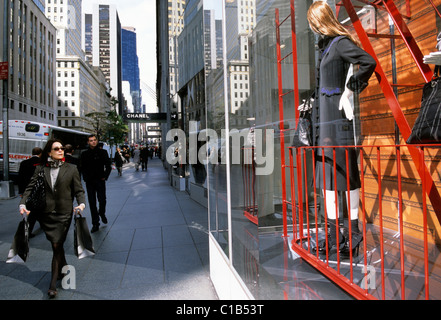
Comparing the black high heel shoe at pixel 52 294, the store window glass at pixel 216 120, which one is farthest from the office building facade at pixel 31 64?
the store window glass at pixel 216 120

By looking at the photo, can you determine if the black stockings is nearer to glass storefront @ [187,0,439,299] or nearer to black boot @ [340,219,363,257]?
glass storefront @ [187,0,439,299]

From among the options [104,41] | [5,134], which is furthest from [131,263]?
[104,41]

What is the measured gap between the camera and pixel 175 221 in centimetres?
625

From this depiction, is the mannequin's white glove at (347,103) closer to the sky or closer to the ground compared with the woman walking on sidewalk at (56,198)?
closer to the sky

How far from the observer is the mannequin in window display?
2494 millimetres

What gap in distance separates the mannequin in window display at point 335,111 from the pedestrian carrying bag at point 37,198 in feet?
9.48

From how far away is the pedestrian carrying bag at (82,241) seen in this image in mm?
3209

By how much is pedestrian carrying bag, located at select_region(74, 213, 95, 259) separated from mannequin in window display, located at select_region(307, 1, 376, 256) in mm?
2465

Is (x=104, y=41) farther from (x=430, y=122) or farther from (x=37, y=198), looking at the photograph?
(x=430, y=122)

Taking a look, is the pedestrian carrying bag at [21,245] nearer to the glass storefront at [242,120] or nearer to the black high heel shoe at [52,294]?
the black high heel shoe at [52,294]

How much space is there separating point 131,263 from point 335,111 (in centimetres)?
304

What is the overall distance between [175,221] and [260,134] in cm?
421

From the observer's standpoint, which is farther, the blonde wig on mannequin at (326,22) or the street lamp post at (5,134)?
the street lamp post at (5,134)

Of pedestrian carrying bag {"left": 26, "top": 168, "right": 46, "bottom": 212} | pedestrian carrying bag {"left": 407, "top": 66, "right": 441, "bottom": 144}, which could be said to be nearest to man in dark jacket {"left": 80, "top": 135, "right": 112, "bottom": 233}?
pedestrian carrying bag {"left": 26, "top": 168, "right": 46, "bottom": 212}
